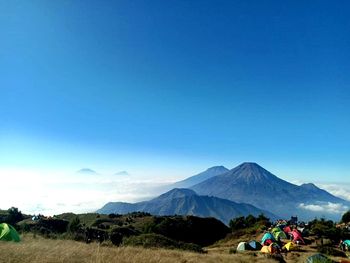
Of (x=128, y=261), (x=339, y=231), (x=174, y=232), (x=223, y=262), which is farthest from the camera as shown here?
(x=174, y=232)

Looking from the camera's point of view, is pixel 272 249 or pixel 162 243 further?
pixel 272 249

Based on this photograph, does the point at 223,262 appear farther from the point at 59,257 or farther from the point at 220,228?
the point at 220,228

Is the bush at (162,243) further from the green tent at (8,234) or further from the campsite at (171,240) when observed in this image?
the green tent at (8,234)

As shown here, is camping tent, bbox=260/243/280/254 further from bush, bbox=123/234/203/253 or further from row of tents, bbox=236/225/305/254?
bush, bbox=123/234/203/253

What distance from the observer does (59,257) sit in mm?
9906

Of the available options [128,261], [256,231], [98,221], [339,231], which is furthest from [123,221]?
[128,261]

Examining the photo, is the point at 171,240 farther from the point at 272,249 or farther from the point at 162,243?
the point at 272,249

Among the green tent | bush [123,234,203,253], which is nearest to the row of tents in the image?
bush [123,234,203,253]

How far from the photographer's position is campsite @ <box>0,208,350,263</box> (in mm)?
11164

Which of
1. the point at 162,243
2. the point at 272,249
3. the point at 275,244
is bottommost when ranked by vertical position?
the point at 272,249

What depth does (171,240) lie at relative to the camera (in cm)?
3509

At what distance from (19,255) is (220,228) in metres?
95.4

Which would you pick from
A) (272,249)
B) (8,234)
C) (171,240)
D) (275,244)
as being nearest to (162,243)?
(171,240)

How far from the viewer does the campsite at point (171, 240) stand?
11.2 m
